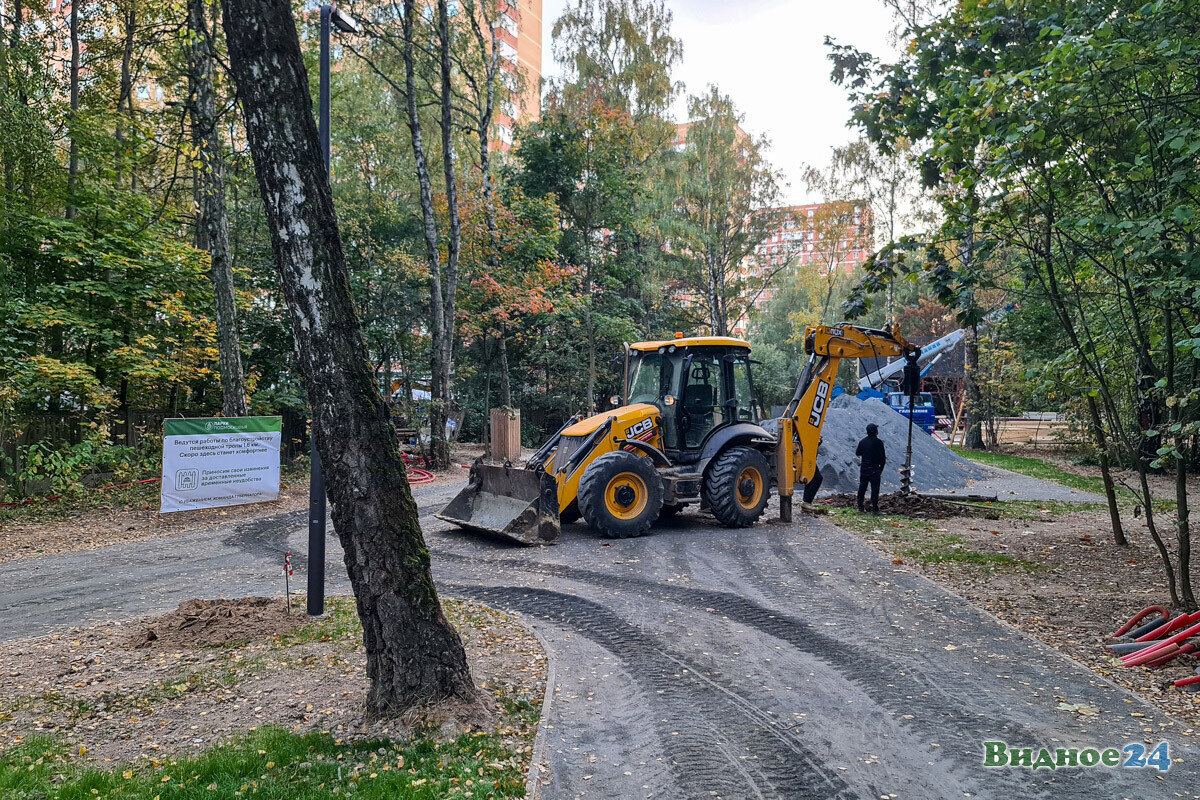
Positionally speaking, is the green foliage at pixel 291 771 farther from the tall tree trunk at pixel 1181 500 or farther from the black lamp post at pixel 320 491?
the tall tree trunk at pixel 1181 500

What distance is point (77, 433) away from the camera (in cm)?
1372

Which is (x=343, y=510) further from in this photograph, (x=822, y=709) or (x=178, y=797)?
(x=822, y=709)

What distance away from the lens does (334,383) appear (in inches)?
182

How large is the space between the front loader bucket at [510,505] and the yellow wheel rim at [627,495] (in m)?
0.83

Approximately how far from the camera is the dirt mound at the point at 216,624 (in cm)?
625

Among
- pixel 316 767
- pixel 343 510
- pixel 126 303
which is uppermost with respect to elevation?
pixel 126 303

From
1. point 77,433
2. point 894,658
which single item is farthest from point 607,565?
point 77,433

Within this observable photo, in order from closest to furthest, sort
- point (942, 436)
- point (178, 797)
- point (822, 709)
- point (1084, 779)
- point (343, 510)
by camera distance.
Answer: point (178, 797) < point (1084, 779) < point (343, 510) < point (822, 709) < point (942, 436)

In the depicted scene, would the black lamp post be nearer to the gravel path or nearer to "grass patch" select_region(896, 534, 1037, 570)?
the gravel path

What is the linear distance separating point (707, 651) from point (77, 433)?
1298 centimetres

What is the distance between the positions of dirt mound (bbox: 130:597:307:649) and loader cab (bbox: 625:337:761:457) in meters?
6.54

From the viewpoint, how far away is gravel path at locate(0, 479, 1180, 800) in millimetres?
4137

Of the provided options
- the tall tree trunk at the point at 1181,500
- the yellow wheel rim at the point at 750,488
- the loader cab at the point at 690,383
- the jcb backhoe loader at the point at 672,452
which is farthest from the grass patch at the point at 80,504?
the tall tree trunk at the point at 1181,500

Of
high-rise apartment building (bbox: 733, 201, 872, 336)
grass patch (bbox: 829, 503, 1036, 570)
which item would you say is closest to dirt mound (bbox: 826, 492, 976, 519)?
grass patch (bbox: 829, 503, 1036, 570)
